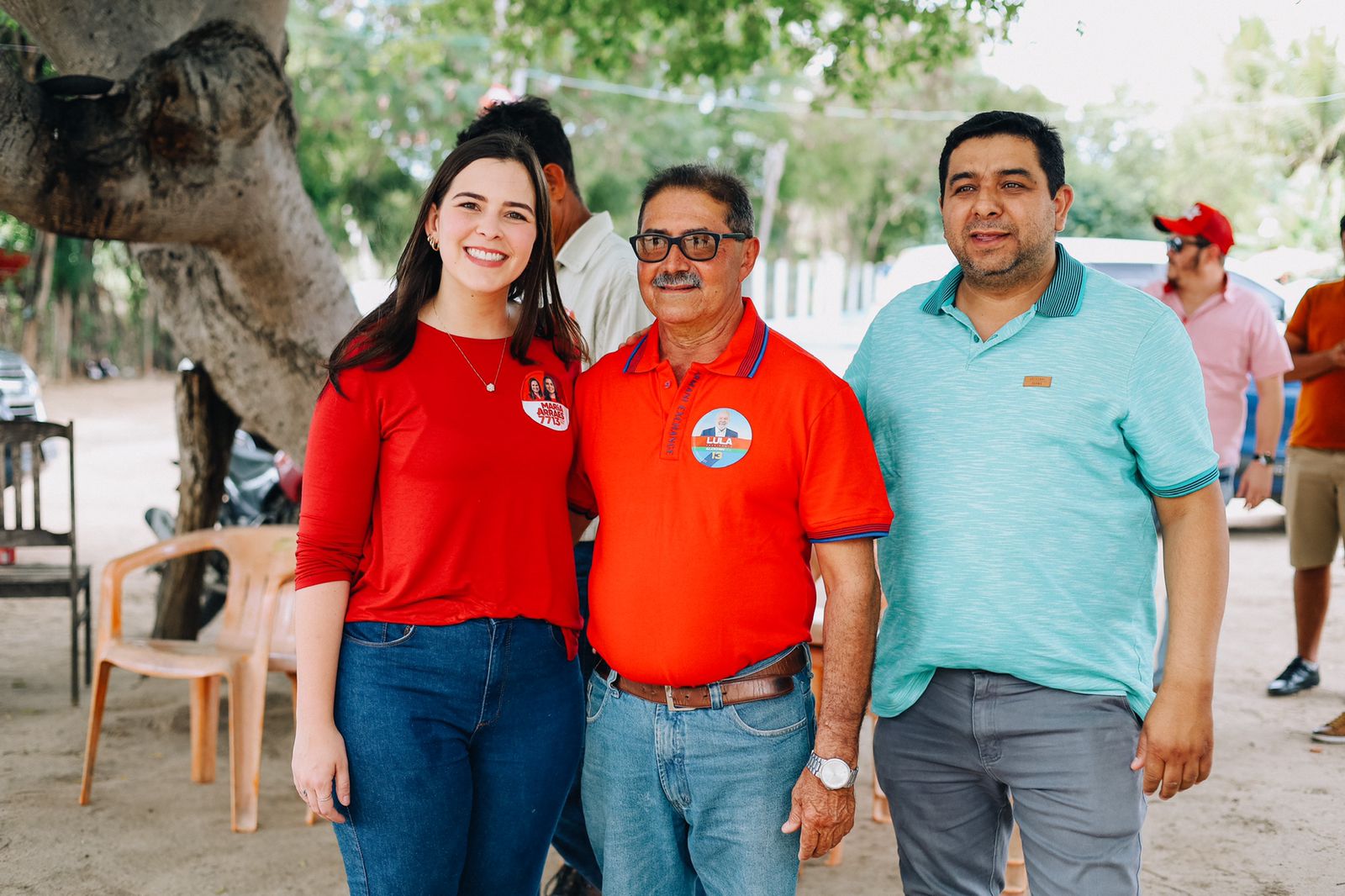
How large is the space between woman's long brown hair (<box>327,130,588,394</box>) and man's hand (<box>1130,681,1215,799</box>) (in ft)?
4.42

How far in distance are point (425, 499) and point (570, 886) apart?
181 cm

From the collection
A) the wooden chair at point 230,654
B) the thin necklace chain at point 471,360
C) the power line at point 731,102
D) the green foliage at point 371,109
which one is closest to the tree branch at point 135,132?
the wooden chair at point 230,654

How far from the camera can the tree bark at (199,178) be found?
3732mm

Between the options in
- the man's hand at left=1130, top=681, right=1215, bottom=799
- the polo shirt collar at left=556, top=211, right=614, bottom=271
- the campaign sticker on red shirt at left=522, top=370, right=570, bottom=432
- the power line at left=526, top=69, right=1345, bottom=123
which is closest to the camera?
the man's hand at left=1130, top=681, right=1215, bottom=799

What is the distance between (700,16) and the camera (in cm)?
695

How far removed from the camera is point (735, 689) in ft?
6.91

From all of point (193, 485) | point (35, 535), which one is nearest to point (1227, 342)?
point (193, 485)

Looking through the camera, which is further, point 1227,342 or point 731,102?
point 731,102

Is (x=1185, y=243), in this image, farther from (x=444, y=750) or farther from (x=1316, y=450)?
(x=444, y=750)

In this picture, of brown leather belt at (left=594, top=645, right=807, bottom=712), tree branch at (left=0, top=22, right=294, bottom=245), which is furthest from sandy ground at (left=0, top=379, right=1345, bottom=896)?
tree branch at (left=0, top=22, right=294, bottom=245)

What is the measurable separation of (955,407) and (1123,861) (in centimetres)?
90

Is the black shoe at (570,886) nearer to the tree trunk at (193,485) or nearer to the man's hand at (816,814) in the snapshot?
the man's hand at (816,814)

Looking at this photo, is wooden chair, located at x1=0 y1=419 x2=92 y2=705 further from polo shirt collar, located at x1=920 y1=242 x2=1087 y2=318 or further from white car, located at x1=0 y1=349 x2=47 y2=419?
white car, located at x1=0 y1=349 x2=47 y2=419

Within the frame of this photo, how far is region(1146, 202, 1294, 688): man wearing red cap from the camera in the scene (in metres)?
5.34
